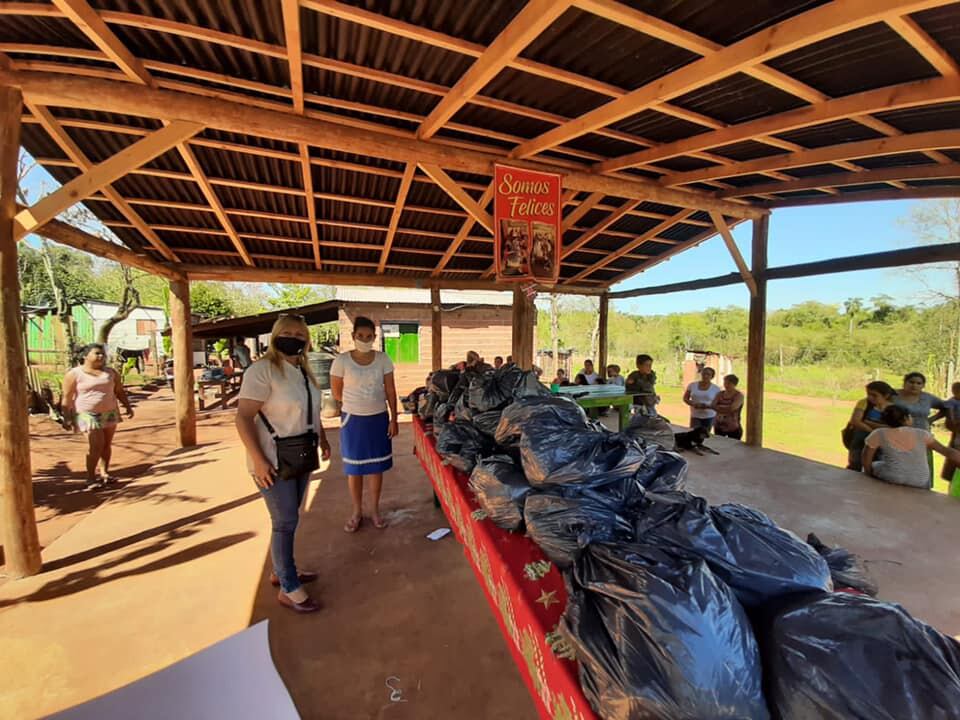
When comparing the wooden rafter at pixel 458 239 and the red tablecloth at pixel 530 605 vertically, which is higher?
the wooden rafter at pixel 458 239

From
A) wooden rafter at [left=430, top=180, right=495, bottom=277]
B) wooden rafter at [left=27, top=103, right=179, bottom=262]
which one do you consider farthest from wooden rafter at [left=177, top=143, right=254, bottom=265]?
wooden rafter at [left=430, top=180, right=495, bottom=277]

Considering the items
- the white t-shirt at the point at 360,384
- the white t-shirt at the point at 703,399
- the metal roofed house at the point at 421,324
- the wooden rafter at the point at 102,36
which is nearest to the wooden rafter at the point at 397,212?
the wooden rafter at the point at 102,36

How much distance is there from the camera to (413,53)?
2.99m

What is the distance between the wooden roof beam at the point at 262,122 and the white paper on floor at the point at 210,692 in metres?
3.92

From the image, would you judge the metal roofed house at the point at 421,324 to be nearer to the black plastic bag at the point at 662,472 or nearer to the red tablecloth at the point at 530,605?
the red tablecloth at the point at 530,605

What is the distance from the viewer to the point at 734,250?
20.6 ft

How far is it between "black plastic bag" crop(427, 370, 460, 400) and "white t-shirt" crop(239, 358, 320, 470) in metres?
1.89

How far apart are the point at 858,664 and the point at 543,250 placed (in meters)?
4.46

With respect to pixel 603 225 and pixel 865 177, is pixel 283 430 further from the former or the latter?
pixel 865 177

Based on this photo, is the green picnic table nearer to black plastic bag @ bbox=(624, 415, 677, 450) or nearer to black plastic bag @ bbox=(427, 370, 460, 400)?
black plastic bag @ bbox=(427, 370, 460, 400)

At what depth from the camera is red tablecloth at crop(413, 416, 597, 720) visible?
1116mm

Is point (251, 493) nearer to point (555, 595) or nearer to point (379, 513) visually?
point (379, 513)

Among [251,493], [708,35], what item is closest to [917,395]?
[708,35]

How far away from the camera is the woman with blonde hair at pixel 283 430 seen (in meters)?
2.31
